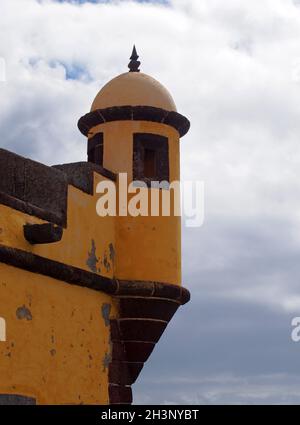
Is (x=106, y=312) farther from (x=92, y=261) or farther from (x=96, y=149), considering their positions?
(x=96, y=149)

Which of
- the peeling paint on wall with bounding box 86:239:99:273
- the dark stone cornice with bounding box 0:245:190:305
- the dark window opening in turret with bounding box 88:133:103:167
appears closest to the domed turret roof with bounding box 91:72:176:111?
the dark window opening in turret with bounding box 88:133:103:167

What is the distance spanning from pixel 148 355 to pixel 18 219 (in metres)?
3.23

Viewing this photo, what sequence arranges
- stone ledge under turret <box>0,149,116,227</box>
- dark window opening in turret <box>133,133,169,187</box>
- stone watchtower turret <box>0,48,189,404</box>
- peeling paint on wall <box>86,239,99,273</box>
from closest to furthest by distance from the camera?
stone watchtower turret <box>0,48,189,404</box> < stone ledge under turret <box>0,149,116,227</box> < peeling paint on wall <box>86,239,99,273</box> < dark window opening in turret <box>133,133,169,187</box>

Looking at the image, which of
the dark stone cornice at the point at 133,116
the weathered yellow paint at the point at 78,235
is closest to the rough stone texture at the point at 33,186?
the weathered yellow paint at the point at 78,235

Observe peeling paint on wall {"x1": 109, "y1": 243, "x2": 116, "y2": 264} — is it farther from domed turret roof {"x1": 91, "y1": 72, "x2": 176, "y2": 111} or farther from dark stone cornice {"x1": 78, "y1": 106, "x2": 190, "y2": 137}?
domed turret roof {"x1": 91, "y1": 72, "x2": 176, "y2": 111}

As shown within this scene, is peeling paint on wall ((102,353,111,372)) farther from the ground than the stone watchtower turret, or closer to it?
closer to it

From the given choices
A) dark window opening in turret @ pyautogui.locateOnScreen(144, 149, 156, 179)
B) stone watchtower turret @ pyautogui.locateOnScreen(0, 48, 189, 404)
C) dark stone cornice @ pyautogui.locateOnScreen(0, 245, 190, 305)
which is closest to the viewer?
dark stone cornice @ pyautogui.locateOnScreen(0, 245, 190, 305)

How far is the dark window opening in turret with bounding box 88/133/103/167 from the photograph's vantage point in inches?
467

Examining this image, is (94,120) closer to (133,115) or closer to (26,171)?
(133,115)

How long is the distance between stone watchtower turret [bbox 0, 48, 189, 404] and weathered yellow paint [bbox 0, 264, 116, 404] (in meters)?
0.01

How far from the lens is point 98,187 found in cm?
1099

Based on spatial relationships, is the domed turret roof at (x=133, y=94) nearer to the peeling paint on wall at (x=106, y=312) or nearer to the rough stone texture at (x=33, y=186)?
the rough stone texture at (x=33, y=186)

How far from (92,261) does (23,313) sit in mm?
1757
